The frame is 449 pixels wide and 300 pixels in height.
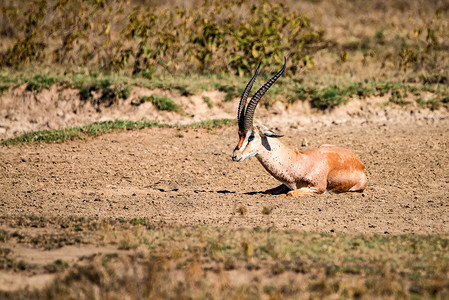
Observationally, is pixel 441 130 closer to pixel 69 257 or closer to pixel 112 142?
pixel 112 142

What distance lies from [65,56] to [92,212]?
27.2 feet

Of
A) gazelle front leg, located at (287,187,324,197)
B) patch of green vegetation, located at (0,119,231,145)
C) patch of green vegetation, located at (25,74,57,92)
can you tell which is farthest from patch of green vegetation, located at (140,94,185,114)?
gazelle front leg, located at (287,187,324,197)

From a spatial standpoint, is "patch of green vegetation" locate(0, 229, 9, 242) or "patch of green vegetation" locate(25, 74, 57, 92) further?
"patch of green vegetation" locate(25, 74, 57, 92)

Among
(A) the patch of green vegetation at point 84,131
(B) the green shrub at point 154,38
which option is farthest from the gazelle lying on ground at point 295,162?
(B) the green shrub at point 154,38

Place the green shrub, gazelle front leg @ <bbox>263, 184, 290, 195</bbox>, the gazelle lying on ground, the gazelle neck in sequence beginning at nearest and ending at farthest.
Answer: the gazelle lying on ground → the gazelle neck → gazelle front leg @ <bbox>263, 184, 290, 195</bbox> → the green shrub

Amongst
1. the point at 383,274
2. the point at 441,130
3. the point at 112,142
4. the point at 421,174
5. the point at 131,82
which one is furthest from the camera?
the point at 131,82

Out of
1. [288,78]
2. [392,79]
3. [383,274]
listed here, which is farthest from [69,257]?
[392,79]

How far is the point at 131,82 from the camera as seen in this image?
13195 mm

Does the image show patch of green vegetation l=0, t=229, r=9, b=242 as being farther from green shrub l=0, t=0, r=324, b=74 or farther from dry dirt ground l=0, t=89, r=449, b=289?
green shrub l=0, t=0, r=324, b=74

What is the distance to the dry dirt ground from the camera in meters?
7.46

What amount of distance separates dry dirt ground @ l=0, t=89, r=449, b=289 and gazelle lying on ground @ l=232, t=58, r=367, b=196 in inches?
9.4

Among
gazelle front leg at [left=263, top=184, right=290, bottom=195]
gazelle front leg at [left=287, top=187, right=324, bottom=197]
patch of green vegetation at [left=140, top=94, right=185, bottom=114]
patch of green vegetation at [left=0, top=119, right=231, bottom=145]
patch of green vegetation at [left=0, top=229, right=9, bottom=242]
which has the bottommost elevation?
patch of green vegetation at [left=0, top=229, right=9, bottom=242]

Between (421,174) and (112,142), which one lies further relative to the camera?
(112,142)

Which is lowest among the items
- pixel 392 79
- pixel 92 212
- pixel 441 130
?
pixel 92 212
